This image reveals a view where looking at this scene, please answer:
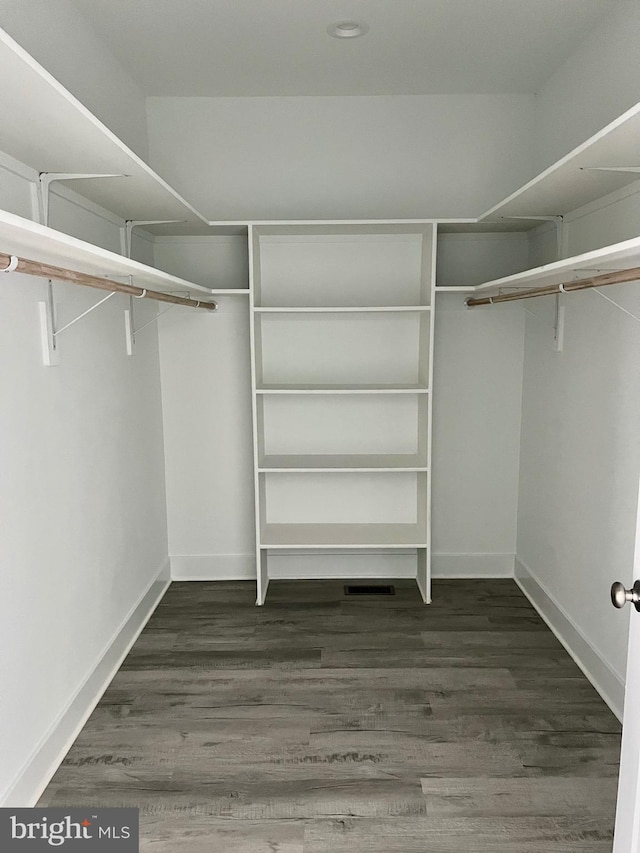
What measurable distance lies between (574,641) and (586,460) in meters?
0.81

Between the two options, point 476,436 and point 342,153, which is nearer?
point 342,153

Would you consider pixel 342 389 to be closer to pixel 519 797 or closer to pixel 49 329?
pixel 49 329

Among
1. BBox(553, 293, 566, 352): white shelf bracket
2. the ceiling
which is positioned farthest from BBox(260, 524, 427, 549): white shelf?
the ceiling

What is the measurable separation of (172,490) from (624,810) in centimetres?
284

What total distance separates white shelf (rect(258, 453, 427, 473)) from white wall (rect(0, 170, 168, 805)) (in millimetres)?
686

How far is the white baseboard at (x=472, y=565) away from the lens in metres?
3.91

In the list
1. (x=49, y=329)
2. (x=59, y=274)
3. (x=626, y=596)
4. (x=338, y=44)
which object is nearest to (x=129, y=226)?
(x=49, y=329)

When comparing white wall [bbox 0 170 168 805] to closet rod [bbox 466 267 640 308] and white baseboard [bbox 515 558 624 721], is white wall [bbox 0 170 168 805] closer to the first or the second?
closet rod [bbox 466 267 640 308]

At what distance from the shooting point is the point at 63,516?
235cm

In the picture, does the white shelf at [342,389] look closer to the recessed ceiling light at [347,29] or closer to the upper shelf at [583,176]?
the upper shelf at [583,176]

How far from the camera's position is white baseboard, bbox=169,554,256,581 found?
3916 mm

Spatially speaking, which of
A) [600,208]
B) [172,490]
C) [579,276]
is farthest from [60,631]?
[600,208]

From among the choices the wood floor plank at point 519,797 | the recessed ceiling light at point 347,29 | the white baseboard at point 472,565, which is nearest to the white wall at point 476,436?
the white baseboard at point 472,565

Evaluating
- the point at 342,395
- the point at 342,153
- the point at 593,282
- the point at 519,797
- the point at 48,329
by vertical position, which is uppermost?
the point at 342,153
